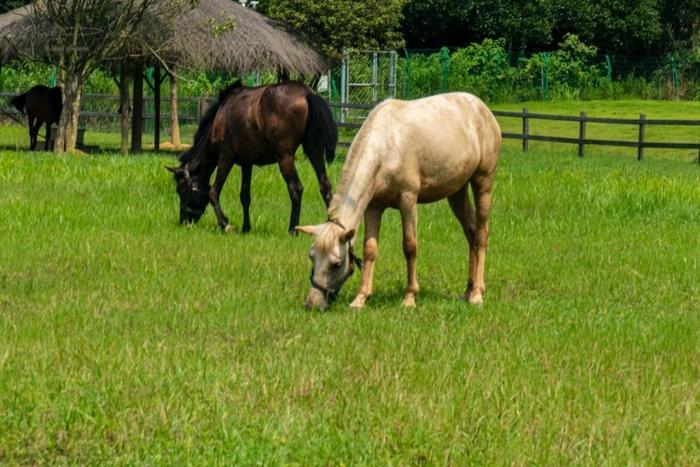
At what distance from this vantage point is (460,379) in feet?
20.9

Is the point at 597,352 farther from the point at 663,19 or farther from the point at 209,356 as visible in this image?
the point at 663,19

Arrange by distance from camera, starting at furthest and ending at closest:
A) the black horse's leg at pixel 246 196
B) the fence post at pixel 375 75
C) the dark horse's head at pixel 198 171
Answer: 1. the fence post at pixel 375 75
2. the dark horse's head at pixel 198 171
3. the black horse's leg at pixel 246 196

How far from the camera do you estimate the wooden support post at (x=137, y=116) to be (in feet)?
90.1

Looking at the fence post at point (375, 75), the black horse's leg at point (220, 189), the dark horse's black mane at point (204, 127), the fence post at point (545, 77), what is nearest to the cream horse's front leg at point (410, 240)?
the black horse's leg at point (220, 189)

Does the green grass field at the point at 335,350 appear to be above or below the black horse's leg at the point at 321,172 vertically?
below

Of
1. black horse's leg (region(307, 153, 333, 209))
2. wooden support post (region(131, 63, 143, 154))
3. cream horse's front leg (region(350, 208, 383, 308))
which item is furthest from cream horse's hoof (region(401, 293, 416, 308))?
wooden support post (region(131, 63, 143, 154))

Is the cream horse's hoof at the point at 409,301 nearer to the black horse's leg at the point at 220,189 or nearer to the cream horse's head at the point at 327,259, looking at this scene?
the cream horse's head at the point at 327,259

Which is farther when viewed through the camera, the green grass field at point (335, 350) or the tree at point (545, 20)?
the tree at point (545, 20)

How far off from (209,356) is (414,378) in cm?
126

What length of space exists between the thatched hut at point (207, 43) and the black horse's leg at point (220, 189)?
37.9ft

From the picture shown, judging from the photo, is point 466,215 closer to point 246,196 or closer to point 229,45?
point 246,196

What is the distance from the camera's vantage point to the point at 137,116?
28.1m

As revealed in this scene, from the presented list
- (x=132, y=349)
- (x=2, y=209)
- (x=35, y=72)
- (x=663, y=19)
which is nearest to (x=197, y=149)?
(x=2, y=209)

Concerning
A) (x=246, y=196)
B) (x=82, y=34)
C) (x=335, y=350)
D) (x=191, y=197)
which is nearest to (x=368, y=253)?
(x=335, y=350)
